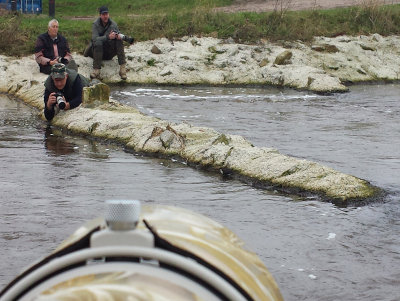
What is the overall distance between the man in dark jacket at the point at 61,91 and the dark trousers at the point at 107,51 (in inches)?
189

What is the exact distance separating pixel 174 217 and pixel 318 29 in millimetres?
19881

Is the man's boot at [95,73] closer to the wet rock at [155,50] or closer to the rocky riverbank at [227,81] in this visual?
the rocky riverbank at [227,81]

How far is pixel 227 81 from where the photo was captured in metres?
18.7

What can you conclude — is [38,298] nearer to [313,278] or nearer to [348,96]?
[313,278]

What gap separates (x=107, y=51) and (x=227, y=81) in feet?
9.21

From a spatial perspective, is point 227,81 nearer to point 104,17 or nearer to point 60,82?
point 104,17

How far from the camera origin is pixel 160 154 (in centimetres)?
1034

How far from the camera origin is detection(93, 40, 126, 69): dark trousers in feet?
58.0

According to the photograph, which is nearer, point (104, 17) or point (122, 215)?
point (122, 215)

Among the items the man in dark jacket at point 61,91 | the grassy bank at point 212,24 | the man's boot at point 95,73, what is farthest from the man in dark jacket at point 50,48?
the man in dark jacket at point 61,91

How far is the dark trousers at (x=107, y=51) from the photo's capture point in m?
17.7

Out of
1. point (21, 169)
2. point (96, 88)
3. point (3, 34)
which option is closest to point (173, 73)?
point (3, 34)

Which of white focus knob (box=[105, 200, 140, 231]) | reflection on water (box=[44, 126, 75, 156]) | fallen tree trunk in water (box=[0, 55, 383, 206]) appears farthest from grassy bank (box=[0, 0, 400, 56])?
white focus knob (box=[105, 200, 140, 231])

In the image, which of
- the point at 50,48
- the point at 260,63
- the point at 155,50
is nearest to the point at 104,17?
the point at 50,48
